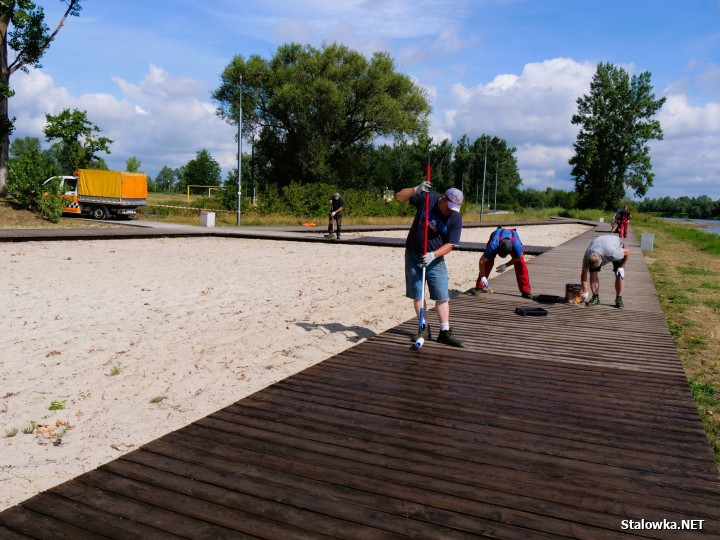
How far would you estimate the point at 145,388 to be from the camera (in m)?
5.58

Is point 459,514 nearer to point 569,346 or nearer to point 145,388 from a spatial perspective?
point 145,388

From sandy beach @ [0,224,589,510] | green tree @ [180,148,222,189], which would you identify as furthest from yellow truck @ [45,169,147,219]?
green tree @ [180,148,222,189]

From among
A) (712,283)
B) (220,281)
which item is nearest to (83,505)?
(220,281)

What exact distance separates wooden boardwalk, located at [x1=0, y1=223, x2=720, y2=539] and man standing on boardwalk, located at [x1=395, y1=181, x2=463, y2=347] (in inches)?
31.9

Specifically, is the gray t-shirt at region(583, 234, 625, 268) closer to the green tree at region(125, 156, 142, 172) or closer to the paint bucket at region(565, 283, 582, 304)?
the paint bucket at region(565, 283, 582, 304)

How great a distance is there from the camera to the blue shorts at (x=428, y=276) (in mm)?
6254

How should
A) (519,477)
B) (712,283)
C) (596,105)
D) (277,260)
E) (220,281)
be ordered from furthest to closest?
(596,105) → (277,260) → (712,283) → (220,281) → (519,477)

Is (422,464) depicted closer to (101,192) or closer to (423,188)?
(423,188)

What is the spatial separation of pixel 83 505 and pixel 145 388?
108 inches

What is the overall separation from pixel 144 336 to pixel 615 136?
8176cm

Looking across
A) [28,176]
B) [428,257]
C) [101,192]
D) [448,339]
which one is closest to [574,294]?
[448,339]

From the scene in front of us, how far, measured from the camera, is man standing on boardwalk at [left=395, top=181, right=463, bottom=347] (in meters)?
5.95

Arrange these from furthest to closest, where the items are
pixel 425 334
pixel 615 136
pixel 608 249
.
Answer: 1. pixel 615 136
2. pixel 608 249
3. pixel 425 334

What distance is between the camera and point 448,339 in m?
6.55
